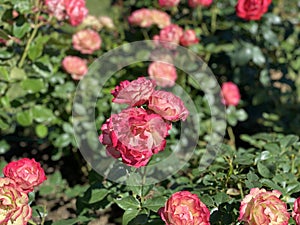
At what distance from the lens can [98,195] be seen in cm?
173

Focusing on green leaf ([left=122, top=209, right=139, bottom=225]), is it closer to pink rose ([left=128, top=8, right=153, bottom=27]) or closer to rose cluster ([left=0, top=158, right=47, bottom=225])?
rose cluster ([left=0, top=158, right=47, bottom=225])

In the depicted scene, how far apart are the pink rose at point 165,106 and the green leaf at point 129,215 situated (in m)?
0.33

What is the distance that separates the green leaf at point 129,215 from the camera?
4.94 ft

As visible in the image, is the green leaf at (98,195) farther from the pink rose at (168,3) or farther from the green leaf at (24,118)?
the pink rose at (168,3)

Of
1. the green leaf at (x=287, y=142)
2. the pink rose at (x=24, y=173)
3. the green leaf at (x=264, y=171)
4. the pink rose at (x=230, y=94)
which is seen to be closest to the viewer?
the pink rose at (x=24, y=173)

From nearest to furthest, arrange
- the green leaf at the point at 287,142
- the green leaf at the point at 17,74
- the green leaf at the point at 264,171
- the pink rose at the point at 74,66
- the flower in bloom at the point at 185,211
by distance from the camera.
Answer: the flower in bloom at the point at 185,211, the green leaf at the point at 264,171, the green leaf at the point at 287,142, the green leaf at the point at 17,74, the pink rose at the point at 74,66

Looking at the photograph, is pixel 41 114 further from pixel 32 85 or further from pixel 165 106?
pixel 165 106

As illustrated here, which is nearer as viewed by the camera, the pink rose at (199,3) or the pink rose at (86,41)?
the pink rose at (86,41)

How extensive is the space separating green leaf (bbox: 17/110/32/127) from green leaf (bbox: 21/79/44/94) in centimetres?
12

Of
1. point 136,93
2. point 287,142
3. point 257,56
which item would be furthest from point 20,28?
point 257,56

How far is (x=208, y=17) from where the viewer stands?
2.98 meters

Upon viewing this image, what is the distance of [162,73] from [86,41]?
1.32ft

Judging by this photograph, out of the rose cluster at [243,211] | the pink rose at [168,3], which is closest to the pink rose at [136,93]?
the rose cluster at [243,211]

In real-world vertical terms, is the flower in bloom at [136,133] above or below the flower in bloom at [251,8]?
above
